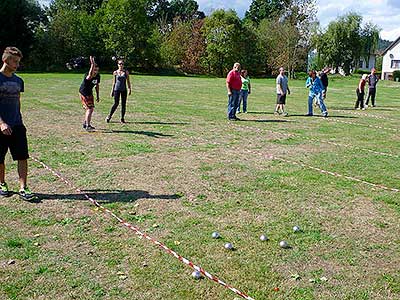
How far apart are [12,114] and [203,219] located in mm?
3033

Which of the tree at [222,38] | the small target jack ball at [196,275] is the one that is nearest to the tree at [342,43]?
the tree at [222,38]

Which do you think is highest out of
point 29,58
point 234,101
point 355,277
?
point 29,58

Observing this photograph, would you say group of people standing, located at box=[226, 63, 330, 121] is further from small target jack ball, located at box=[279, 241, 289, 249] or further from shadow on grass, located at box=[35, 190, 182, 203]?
small target jack ball, located at box=[279, 241, 289, 249]

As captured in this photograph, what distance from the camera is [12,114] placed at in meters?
6.37

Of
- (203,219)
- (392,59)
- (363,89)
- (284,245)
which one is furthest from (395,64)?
(284,245)

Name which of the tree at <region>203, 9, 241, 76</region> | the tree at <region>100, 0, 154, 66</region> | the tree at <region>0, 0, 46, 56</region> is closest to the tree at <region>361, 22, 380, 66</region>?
the tree at <region>203, 9, 241, 76</region>

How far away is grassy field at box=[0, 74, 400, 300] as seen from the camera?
4.36 meters

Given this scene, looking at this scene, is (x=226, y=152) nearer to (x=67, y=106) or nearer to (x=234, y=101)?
(x=234, y=101)

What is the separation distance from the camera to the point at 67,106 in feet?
62.3

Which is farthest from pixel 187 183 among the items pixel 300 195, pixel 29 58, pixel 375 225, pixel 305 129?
pixel 29 58

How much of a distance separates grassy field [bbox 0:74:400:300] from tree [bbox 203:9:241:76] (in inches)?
2052

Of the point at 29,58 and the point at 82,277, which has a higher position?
the point at 29,58

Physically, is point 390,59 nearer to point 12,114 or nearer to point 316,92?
point 316,92

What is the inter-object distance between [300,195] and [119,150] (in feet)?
14.9
